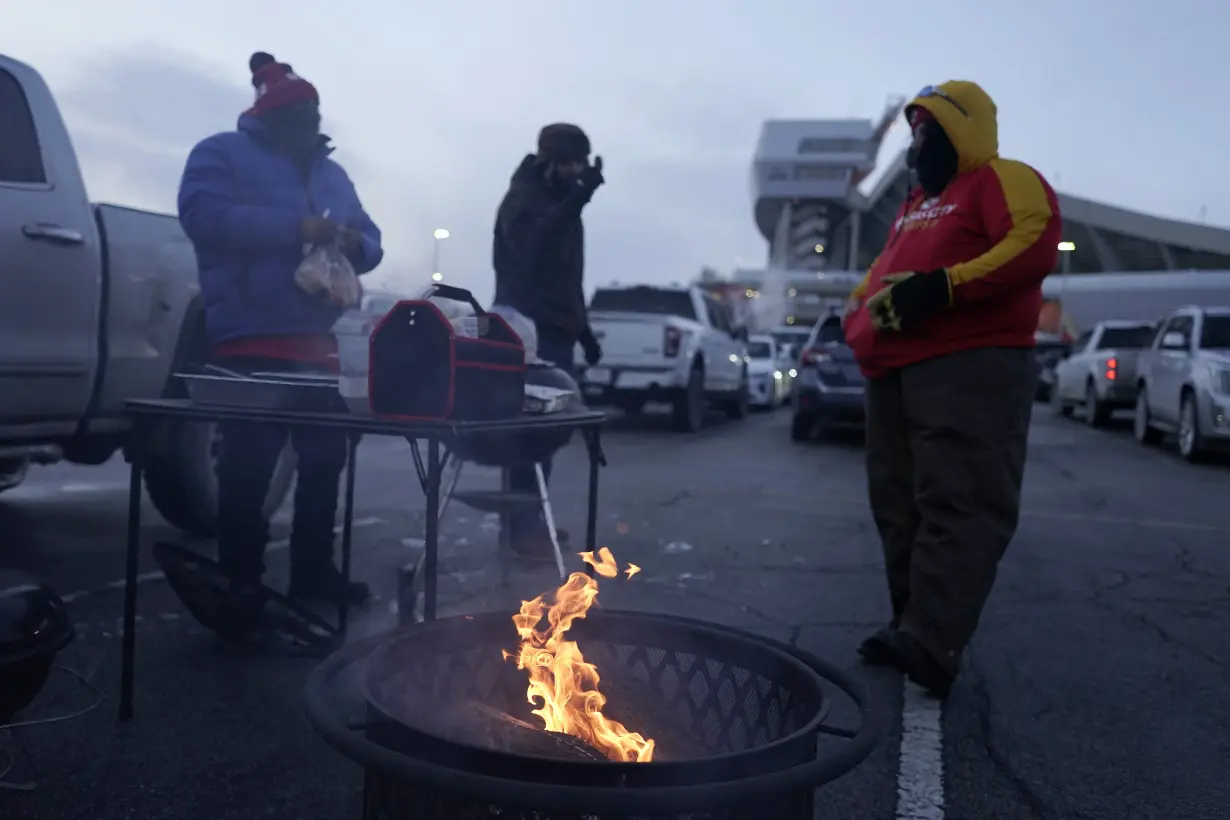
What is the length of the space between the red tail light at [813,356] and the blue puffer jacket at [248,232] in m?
10.0

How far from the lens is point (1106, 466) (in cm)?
1159

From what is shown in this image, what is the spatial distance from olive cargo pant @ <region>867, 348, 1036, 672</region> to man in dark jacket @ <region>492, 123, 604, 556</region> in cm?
207

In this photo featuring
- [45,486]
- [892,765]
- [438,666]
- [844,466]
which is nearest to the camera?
[438,666]

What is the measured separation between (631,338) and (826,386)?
2.55 m

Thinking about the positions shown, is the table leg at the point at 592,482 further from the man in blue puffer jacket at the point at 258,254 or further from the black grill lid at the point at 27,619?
the black grill lid at the point at 27,619

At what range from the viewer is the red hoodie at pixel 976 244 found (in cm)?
311

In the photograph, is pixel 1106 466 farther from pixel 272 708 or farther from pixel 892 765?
pixel 272 708

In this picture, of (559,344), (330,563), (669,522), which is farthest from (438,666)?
(669,522)

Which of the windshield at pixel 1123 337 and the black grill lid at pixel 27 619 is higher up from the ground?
the windshield at pixel 1123 337

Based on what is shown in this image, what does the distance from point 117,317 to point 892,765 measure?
12.5 ft

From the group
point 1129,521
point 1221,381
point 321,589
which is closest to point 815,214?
point 1221,381

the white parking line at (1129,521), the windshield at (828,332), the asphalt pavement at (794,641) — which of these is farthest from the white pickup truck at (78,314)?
the windshield at (828,332)

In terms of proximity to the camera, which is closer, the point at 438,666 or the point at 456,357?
the point at 438,666

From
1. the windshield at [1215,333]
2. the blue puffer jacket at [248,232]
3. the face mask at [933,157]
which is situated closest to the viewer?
the face mask at [933,157]
